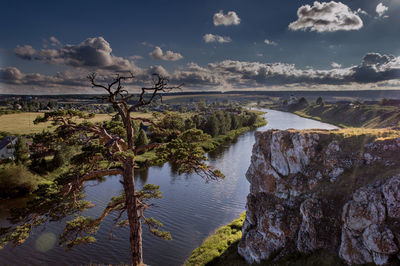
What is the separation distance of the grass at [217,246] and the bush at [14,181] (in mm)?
26151

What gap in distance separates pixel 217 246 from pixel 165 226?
6.25 metres

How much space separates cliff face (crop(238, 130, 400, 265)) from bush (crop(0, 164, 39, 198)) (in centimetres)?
3022

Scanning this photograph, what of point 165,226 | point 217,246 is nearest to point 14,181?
point 165,226

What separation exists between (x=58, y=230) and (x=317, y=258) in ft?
75.0

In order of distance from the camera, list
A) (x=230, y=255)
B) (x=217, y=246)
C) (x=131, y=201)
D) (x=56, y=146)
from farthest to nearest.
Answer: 1. (x=217, y=246)
2. (x=230, y=255)
3. (x=56, y=146)
4. (x=131, y=201)

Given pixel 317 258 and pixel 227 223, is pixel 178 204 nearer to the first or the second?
pixel 227 223

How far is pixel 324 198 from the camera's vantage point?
42.0 ft

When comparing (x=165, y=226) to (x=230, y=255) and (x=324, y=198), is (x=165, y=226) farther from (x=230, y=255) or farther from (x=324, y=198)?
(x=324, y=198)

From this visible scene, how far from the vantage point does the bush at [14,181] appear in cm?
3027

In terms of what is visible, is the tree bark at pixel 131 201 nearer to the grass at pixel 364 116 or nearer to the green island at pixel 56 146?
the green island at pixel 56 146

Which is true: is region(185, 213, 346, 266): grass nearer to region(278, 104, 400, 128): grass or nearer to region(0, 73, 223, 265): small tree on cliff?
region(0, 73, 223, 265): small tree on cliff

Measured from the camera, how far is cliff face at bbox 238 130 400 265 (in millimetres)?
10430

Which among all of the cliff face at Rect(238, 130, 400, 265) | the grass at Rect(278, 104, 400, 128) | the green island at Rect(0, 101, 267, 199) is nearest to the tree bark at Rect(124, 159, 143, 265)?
the green island at Rect(0, 101, 267, 199)

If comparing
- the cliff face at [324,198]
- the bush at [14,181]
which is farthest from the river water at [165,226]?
the bush at [14,181]
